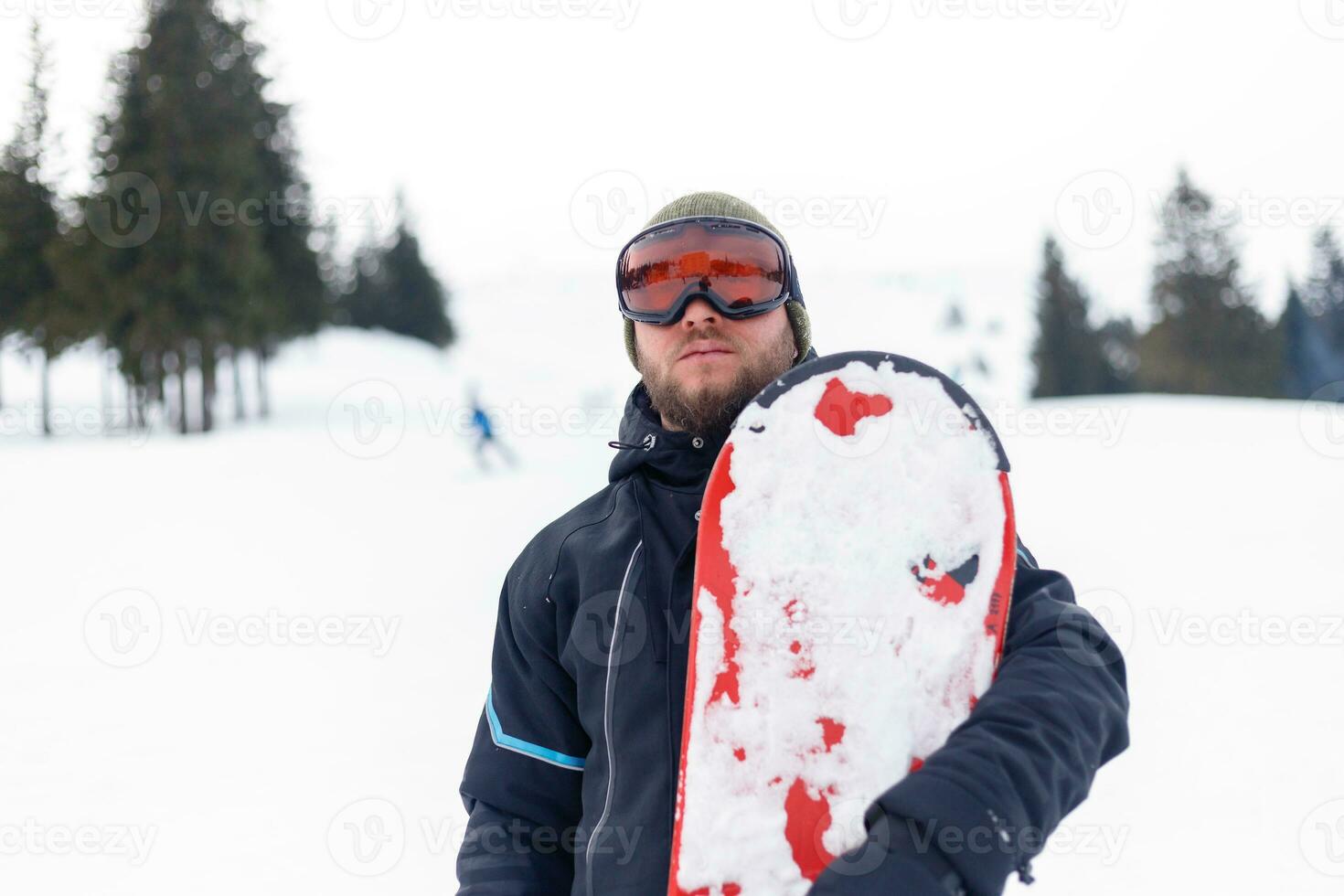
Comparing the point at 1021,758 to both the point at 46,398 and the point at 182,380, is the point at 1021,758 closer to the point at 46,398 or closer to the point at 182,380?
the point at 182,380

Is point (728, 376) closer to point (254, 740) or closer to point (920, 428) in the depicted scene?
point (920, 428)

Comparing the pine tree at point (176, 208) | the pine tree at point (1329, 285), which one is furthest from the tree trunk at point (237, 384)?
the pine tree at point (1329, 285)

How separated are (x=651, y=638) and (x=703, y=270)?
0.87 metres

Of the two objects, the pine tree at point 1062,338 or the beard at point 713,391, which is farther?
the pine tree at point 1062,338

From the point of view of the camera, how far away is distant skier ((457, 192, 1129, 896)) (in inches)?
53.0

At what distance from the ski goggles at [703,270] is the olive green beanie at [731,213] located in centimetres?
4

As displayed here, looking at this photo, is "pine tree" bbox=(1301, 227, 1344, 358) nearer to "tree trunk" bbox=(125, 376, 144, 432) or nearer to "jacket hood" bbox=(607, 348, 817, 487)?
"tree trunk" bbox=(125, 376, 144, 432)

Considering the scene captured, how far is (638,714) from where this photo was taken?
1.69 meters

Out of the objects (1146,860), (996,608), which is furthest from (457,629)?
(996,608)

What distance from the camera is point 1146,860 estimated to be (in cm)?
356

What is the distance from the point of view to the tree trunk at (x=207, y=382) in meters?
22.1

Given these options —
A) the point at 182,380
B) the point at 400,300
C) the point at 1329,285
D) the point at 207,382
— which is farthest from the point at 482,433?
the point at 1329,285

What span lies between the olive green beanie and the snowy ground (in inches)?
108

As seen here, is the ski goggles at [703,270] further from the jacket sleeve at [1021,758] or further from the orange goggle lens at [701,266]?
the jacket sleeve at [1021,758]
